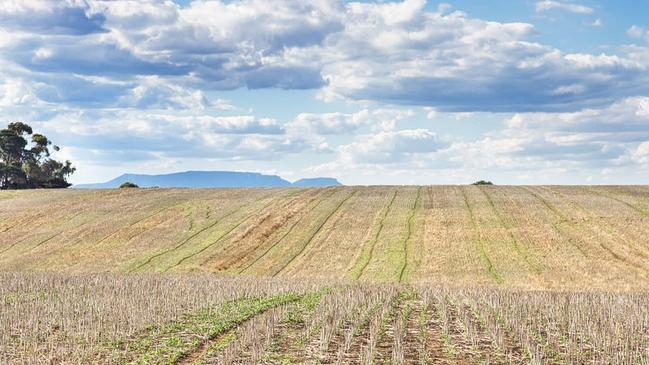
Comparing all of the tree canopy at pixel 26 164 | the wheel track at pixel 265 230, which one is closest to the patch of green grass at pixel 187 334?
the wheel track at pixel 265 230

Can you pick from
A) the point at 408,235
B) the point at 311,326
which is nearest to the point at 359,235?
the point at 408,235

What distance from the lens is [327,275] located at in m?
51.3

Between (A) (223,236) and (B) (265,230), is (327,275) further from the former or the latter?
(A) (223,236)

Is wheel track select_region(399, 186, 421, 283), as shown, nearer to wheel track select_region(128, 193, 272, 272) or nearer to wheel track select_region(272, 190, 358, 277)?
wheel track select_region(272, 190, 358, 277)

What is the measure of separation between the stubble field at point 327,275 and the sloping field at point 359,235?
266 millimetres

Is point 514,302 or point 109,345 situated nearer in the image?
point 109,345

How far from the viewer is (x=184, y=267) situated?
5559 cm

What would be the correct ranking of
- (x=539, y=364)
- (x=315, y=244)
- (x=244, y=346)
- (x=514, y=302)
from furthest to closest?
(x=315, y=244) < (x=514, y=302) < (x=244, y=346) < (x=539, y=364)

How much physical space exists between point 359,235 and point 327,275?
512 inches

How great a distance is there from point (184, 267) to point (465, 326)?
110ft

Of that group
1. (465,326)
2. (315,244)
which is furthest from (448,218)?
(465,326)

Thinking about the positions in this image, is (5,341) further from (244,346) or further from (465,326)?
(465,326)

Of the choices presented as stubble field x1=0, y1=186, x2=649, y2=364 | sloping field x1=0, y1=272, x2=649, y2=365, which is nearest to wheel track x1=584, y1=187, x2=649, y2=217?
stubble field x1=0, y1=186, x2=649, y2=364

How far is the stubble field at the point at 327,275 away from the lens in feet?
75.0
